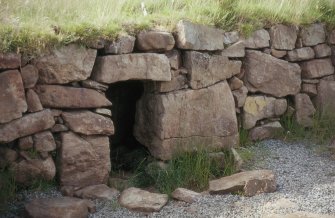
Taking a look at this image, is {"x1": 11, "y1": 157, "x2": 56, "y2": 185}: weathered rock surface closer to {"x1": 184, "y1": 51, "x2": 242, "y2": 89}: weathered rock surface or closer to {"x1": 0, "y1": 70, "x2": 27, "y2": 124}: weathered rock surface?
{"x1": 0, "y1": 70, "x2": 27, "y2": 124}: weathered rock surface

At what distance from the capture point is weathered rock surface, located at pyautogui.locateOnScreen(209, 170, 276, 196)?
13.1ft

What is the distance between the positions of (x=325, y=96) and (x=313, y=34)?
2.40ft

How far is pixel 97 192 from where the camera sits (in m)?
4.07

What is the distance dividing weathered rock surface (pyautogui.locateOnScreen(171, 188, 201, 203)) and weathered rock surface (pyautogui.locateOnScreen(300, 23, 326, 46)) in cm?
250

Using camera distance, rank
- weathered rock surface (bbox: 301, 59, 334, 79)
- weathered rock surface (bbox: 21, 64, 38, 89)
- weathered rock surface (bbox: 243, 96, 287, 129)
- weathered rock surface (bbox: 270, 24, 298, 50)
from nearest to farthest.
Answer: weathered rock surface (bbox: 21, 64, 38, 89), weathered rock surface (bbox: 243, 96, 287, 129), weathered rock surface (bbox: 270, 24, 298, 50), weathered rock surface (bbox: 301, 59, 334, 79)

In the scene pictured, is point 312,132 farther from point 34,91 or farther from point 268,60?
point 34,91

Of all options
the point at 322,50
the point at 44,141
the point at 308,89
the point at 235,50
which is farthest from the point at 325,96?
the point at 44,141

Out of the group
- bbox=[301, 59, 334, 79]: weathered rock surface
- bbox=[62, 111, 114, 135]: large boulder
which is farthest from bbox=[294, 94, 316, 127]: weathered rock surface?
bbox=[62, 111, 114, 135]: large boulder

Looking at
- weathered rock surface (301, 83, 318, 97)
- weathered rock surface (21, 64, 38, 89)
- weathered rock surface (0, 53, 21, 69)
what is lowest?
weathered rock surface (301, 83, 318, 97)

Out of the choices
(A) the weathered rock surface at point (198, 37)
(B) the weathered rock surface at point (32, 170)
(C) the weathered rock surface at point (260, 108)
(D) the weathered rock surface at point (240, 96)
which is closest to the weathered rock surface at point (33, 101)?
(B) the weathered rock surface at point (32, 170)

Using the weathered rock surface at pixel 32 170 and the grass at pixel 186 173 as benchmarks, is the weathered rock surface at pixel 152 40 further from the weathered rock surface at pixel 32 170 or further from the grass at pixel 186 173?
the weathered rock surface at pixel 32 170

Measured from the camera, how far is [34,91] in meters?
3.94

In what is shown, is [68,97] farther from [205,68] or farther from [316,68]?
[316,68]

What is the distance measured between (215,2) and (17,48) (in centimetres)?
226
